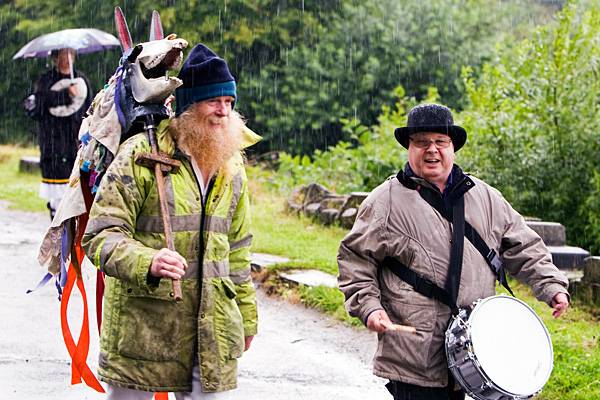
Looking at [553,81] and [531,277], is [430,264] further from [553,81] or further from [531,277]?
[553,81]

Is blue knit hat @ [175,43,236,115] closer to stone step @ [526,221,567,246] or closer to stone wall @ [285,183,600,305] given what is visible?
stone wall @ [285,183,600,305]

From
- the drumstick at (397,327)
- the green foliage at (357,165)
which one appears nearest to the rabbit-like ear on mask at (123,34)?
the drumstick at (397,327)

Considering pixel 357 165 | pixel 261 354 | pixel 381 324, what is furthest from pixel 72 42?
pixel 381 324

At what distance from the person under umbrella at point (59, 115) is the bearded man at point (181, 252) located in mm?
6368

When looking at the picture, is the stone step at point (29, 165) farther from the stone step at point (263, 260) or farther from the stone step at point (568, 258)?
the stone step at point (568, 258)

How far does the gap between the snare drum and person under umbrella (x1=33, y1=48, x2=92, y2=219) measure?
7.02 metres

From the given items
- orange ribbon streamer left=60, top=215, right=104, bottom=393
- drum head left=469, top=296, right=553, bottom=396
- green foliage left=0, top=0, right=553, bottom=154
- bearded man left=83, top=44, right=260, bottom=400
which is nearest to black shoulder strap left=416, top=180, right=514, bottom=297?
drum head left=469, top=296, right=553, bottom=396

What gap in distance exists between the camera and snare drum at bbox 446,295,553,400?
3803mm

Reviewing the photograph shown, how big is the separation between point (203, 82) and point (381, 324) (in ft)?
3.96

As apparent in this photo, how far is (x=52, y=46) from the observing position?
10.4 metres

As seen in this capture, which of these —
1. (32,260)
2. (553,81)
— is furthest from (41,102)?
(553,81)

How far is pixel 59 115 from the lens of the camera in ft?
33.5

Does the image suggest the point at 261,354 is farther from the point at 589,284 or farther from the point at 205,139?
the point at 205,139

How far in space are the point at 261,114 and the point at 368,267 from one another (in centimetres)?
2169
